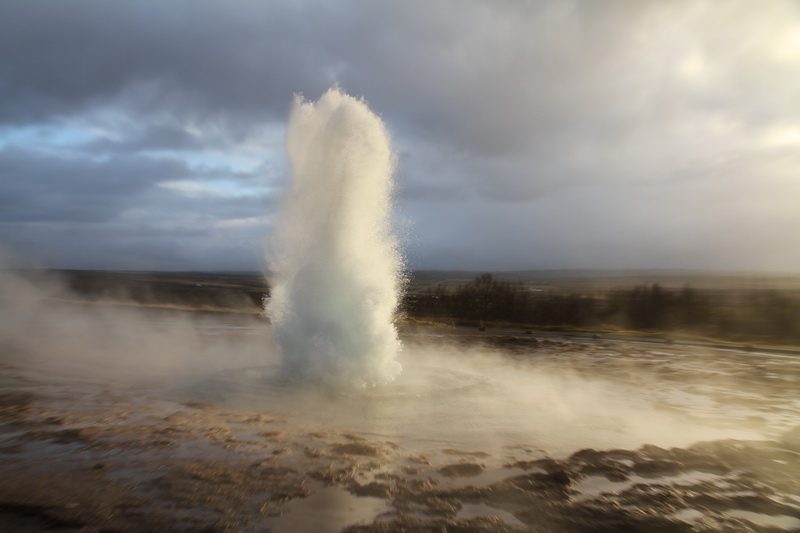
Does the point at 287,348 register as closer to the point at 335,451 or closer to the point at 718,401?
the point at 335,451

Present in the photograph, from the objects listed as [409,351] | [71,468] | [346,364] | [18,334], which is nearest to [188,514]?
[71,468]

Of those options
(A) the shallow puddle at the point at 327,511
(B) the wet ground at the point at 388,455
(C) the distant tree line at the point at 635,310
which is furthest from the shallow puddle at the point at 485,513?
(C) the distant tree line at the point at 635,310

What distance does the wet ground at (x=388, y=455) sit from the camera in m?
5.12

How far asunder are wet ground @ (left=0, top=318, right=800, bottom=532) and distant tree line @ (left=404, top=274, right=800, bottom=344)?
22.8 m

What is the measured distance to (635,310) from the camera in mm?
39719

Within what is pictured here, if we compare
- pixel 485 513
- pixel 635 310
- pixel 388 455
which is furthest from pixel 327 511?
pixel 635 310

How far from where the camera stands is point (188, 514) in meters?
4.91

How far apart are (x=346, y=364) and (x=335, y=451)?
4.42 metres

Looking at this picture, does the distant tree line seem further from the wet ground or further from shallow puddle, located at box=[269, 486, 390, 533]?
shallow puddle, located at box=[269, 486, 390, 533]

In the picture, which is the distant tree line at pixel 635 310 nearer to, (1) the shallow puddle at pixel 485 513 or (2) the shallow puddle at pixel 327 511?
(1) the shallow puddle at pixel 485 513

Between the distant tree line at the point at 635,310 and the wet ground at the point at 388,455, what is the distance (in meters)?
22.8

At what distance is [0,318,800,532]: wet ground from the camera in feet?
16.8

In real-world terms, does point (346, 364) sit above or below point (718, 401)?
above

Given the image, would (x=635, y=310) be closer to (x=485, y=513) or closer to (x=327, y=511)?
(x=485, y=513)
